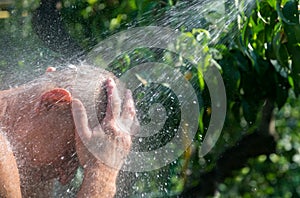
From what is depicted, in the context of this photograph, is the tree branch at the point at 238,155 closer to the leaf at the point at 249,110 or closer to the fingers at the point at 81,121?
the leaf at the point at 249,110

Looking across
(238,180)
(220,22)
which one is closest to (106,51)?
(220,22)

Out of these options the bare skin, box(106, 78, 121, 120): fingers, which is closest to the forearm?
the bare skin

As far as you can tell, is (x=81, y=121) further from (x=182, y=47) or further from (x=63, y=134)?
(x=182, y=47)

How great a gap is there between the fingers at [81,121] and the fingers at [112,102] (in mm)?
47

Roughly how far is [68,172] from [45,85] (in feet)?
0.60

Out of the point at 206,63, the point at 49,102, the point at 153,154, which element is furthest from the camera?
the point at 206,63

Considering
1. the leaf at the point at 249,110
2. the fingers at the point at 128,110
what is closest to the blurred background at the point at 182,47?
the leaf at the point at 249,110

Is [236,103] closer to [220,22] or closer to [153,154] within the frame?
[220,22]

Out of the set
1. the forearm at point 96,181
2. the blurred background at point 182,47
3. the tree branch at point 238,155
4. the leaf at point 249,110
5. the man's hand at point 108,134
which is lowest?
the tree branch at point 238,155

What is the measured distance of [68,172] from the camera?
1.94m

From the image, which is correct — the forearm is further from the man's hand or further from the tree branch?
the tree branch

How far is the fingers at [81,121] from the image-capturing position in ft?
6.12

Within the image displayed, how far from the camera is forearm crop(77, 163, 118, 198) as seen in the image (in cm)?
187

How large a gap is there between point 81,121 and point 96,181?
121 millimetres
